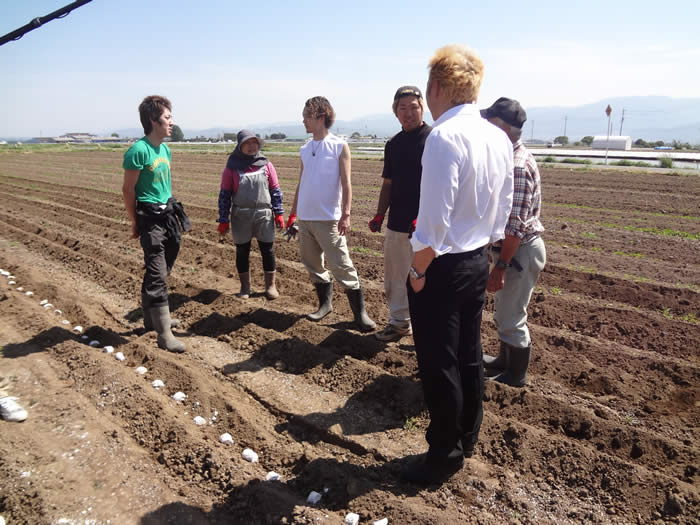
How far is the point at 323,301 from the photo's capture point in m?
4.90

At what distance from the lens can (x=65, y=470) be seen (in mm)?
2684

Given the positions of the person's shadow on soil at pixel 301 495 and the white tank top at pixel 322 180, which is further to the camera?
the white tank top at pixel 322 180

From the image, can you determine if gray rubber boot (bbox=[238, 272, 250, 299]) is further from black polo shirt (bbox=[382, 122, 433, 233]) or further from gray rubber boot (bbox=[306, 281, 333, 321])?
black polo shirt (bbox=[382, 122, 433, 233])

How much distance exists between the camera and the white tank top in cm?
425

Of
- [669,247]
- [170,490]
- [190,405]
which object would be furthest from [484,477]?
[669,247]

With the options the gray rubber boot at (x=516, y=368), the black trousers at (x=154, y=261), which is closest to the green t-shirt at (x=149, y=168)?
the black trousers at (x=154, y=261)

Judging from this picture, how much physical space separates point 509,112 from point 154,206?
2.87 m

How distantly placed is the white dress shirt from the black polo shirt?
4.62ft

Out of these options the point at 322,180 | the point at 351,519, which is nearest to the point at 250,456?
the point at 351,519

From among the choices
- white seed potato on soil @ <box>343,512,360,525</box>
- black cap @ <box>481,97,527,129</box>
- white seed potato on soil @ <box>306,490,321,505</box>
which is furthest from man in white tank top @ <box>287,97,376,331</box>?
white seed potato on soil @ <box>343,512,360,525</box>

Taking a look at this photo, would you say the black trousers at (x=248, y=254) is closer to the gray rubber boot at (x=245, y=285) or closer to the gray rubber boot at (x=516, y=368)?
the gray rubber boot at (x=245, y=285)

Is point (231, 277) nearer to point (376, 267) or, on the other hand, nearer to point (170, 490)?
point (376, 267)

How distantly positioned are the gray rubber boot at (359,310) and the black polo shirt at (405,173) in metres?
0.90

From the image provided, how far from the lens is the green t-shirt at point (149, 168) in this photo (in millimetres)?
3922
